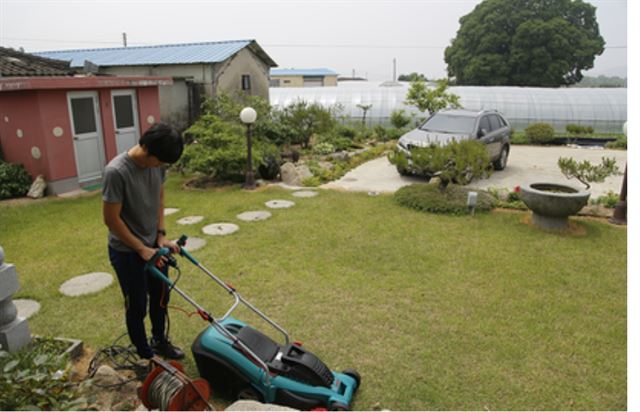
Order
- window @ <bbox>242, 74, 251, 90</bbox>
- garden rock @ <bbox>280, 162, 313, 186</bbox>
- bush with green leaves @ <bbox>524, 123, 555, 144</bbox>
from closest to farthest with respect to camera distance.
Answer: garden rock @ <bbox>280, 162, 313, 186</bbox> → window @ <bbox>242, 74, 251, 90</bbox> → bush with green leaves @ <bbox>524, 123, 555, 144</bbox>

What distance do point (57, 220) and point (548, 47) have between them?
3461 cm

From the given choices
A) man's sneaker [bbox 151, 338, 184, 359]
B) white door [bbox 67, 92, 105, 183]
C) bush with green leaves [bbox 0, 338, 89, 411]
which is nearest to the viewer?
bush with green leaves [bbox 0, 338, 89, 411]

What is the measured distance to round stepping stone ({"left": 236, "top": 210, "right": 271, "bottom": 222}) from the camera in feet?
22.7

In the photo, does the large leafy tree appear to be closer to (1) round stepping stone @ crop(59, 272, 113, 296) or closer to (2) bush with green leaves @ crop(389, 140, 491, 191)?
(2) bush with green leaves @ crop(389, 140, 491, 191)

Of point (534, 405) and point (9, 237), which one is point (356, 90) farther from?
point (534, 405)

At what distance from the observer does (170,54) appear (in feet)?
51.0

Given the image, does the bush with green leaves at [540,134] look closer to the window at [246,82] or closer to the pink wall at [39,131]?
the window at [246,82]

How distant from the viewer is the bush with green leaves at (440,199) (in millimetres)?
7336

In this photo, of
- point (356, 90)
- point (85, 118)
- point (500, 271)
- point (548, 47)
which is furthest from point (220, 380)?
point (548, 47)

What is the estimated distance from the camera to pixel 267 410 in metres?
2.25

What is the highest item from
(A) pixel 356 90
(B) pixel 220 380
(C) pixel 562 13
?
(C) pixel 562 13

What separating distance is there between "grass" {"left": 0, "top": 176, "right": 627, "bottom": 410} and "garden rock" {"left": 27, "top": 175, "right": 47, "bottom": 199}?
2.44 ft

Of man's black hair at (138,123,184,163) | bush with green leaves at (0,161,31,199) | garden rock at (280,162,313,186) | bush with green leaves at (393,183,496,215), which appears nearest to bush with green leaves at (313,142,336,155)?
garden rock at (280,162,313,186)

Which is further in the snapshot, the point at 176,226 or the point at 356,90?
the point at 356,90
